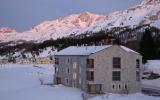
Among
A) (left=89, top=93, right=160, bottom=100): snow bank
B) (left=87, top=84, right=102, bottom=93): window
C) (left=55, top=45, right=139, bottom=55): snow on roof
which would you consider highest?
(left=55, top=45, right=139, bottom=55): snow on roof

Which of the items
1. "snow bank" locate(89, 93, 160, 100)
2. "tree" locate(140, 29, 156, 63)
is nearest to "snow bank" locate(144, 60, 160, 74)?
"tree" locate(140, 29, 156, 63)

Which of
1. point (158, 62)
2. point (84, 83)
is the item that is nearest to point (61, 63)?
point (84, 83)

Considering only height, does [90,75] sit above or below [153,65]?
below

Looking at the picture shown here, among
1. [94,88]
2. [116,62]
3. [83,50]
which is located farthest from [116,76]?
[83,50]

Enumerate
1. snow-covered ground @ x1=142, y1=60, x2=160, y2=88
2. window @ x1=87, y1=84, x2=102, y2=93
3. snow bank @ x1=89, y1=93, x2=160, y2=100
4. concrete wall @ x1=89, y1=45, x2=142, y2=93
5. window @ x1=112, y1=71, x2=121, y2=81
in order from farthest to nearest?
snow-covered ground @ x1=142, y1=60, x2=160, y2=88, window @ x1=112, y1=71, x2=121, y2=81, concrete wall @ x1=89, y1=45, x2=142, y2=93, window @ x1=87, y1=84, x2=102, y2=93, snow bank @ x1=89, y1=93, x2=160, y2=100

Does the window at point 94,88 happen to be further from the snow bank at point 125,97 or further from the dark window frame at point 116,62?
the dark window frame at point 116,62

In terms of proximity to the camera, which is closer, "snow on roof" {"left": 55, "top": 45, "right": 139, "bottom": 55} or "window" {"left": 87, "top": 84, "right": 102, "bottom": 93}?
"window" {"left": 87, "top": 84, "right": 102, "bottom": 93}

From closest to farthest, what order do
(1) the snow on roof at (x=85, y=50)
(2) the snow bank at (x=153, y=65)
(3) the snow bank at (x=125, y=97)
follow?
(3) the snow bank at (x=125, y=97), (1) the snow on roof at (x=85, y=50), (2) the snow bank at (x=153, y=65)

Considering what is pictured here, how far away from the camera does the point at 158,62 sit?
303 feet

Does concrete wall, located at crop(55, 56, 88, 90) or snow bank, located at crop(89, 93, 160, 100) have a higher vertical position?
concrete wall, located at crop(55, 56, 88, 90)

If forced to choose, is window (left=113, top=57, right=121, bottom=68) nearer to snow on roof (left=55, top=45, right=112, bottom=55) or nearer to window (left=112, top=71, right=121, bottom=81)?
window (left=112, top=71, right=121, bottom=81)

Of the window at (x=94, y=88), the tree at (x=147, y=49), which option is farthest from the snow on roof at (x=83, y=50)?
the tree at (x=147, y=49)

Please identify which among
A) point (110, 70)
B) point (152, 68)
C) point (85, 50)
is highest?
point (85, 50)

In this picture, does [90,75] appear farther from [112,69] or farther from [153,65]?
[153,65]
